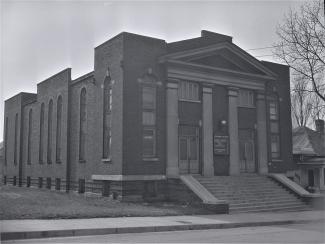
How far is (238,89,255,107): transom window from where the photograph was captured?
2870 cm

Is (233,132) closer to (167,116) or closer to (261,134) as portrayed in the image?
(261,134)

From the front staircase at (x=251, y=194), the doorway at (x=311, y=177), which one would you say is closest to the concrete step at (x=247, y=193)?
the front staircase at (x=251, y=194)

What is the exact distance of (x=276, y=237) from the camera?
43.0 feet

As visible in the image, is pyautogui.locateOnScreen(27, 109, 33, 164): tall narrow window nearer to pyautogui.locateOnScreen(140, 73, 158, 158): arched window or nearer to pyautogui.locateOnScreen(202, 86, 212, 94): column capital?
pyautogui.locateOnScreen(140, 73, 158, 158): arched window

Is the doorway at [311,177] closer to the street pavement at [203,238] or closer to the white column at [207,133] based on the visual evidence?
the white column at [207,133]

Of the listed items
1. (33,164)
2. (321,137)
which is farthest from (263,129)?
(33,164)

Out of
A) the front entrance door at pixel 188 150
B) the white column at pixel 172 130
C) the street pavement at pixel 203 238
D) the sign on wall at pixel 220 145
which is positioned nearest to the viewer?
the street pavement at pixel 203 238

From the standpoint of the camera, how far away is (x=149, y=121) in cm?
2456

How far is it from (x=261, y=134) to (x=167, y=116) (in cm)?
747

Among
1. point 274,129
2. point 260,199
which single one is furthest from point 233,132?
point 260,199

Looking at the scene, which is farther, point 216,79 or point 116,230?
point 216,79

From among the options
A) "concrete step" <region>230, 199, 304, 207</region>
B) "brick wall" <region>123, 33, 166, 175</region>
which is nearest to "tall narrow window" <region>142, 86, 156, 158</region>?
"brick wall" <region>123, 33, 166, 175</region>

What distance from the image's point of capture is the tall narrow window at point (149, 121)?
2436cm

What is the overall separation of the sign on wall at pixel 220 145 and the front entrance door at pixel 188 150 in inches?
44.0
